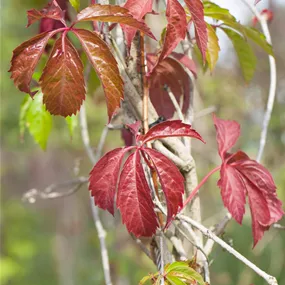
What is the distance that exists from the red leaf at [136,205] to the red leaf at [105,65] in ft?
0.36

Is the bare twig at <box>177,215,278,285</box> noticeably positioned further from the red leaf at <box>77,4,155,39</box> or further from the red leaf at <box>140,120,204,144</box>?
the red leaf at <box>77,4,155,39</box>

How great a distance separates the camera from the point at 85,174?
6.46 metres

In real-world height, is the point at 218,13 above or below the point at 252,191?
above

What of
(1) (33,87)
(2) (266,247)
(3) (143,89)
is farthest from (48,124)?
(2) (266,247)

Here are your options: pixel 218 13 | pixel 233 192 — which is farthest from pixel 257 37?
pixel 233 192

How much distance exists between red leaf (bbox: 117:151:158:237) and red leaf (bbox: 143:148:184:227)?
1.1 inches

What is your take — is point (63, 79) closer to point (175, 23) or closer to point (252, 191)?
point (175, 23)

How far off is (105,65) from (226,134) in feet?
1.11

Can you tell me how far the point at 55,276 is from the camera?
8.77m

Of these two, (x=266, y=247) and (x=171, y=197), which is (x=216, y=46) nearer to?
(x=171, y=197)

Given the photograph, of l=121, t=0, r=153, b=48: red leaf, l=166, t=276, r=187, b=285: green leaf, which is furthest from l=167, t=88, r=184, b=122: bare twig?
l=166, t=276, r=187, b=285: green leaf

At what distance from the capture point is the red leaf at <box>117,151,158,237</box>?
2.20 feet

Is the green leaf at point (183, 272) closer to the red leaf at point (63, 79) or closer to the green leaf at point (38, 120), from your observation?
the red leaf at point (63, 79)

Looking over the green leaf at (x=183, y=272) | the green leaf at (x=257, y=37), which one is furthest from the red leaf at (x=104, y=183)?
the green leaf at (x=257, y=37)
